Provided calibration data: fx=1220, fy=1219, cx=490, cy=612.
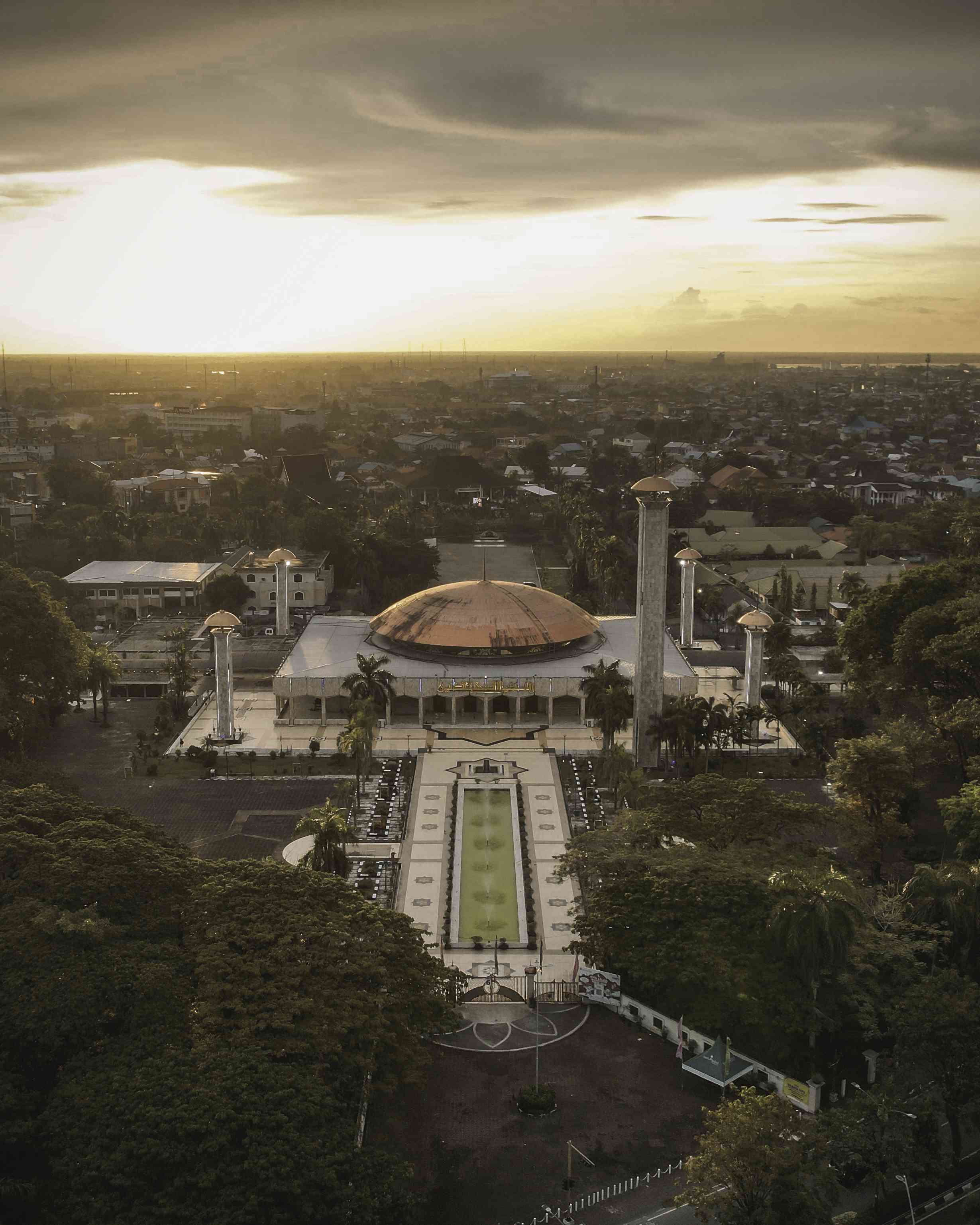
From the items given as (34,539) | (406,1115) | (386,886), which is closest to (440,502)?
(34,539)

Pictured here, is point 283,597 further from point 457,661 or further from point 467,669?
point 467,669

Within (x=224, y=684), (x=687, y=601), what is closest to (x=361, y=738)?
(x=224, y=684)

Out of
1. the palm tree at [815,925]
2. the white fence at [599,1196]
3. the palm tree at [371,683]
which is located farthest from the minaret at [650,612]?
the white fence at [599,1196]

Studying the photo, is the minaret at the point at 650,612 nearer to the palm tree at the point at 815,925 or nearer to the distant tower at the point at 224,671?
the distant tower at the point at 224,671

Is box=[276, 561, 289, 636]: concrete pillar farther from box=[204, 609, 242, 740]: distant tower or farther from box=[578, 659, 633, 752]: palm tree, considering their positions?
box=[578, 659, 633, 752]: palm tree

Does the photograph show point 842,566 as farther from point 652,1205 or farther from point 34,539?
point 652,1205

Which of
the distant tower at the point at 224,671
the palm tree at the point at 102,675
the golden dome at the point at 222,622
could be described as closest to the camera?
the distant tower at the point at 224,671
